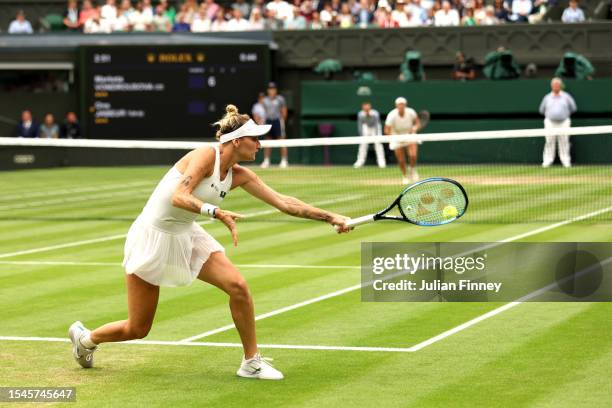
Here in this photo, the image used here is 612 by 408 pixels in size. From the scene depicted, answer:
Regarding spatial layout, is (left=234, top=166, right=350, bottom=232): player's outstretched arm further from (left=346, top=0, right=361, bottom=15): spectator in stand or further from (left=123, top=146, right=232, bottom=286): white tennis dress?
(left=346, top=0, right=361, bottom=15): spectator in stand

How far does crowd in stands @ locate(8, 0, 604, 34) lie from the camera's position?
123ft

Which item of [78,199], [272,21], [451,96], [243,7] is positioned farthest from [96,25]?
[78,199]

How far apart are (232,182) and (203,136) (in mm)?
27981

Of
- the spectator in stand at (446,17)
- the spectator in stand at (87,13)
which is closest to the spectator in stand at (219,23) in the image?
the spectator in stand at (87,13)

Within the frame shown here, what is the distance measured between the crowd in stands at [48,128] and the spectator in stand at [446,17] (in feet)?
36.0

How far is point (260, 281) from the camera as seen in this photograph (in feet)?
49.3

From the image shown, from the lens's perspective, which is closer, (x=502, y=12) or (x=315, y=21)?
(x=502, y=12)

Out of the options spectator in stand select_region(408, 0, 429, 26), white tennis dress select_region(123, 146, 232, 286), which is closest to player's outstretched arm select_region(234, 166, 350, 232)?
white tennis dress select_region(123, 146, 232, 286)

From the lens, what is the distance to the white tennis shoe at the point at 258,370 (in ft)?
31.6

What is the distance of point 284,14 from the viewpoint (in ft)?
131

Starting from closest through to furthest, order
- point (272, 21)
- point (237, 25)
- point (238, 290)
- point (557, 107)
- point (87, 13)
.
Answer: point (238, 290)
point (557, 107)
point (237, 25)
point (272, 21)
point (87, 13)

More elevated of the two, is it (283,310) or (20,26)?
(20,26)

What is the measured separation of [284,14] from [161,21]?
12.4 feet

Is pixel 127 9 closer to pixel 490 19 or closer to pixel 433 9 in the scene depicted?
pixel 433 9
